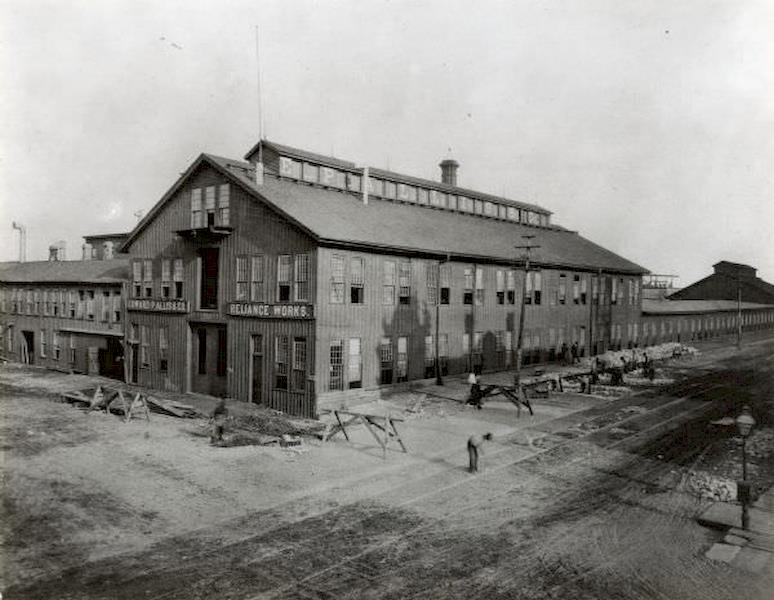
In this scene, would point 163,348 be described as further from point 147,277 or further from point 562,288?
point 562,288

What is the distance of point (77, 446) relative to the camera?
19891 millimetres

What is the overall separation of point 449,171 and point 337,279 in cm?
2692

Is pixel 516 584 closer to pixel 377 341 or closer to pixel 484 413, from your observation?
pixel 484 413

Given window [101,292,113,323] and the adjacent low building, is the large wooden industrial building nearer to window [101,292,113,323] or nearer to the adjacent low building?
the adjacent low building

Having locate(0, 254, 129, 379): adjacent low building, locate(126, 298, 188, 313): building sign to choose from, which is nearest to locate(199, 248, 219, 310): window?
locate(126, 298, 188, 313): building sign

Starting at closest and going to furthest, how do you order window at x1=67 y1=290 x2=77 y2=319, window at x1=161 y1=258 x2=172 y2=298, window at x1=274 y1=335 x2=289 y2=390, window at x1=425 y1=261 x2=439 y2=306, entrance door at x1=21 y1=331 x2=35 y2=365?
window at x1=274 y1=335 x2=289 y2=390, window at x1=425 y1=261 x2=439 y2=306, window at x1=161 y1=258 x2=172 y2=298, window at x1=67 y1=290 x2=77 y2=319, entrance door at x1=21 y1=331 x2=35 y2=365

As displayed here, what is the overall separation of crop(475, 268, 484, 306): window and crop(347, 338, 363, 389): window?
34.4ft

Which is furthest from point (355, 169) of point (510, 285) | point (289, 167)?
point (510, 285)

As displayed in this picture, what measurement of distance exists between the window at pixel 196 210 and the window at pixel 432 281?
11.7 metres

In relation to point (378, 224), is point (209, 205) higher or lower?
higher

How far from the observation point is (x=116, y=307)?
39250 mm

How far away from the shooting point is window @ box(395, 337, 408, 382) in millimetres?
28903

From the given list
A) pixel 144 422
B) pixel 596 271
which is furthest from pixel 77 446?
pixel 596 271

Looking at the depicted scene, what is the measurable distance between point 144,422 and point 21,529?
1074 centimetres
